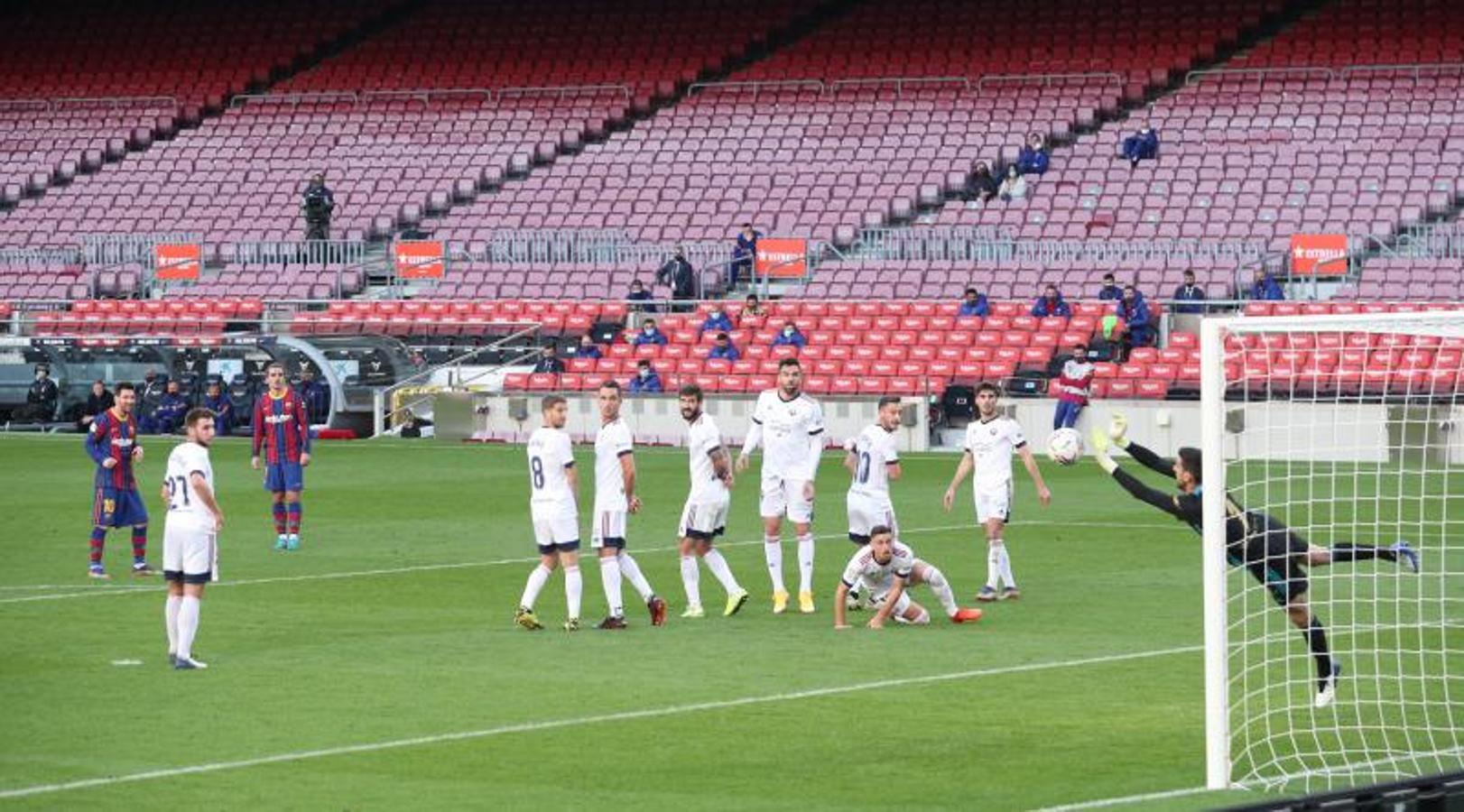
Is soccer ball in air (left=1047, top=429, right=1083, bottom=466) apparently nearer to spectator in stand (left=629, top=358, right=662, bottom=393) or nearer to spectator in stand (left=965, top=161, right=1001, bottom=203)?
spectator in stand (left=629, top=358, right=662, bottom=393)

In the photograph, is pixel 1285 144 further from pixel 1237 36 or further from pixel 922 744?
pixel 922 744

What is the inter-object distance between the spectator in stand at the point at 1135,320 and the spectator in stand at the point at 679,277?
27.7ft

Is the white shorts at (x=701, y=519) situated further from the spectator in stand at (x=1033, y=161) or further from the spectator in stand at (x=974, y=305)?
the spectator in stand at (x=1033, y=161)

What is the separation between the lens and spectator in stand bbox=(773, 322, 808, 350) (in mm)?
41875

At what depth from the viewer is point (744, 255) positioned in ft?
151

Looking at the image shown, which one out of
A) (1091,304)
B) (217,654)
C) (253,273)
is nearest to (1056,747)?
(217,654)

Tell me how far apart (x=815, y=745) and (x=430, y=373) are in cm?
3029

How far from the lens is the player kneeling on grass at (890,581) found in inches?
758

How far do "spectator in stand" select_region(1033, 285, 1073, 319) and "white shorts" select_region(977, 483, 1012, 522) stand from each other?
19.8 metres

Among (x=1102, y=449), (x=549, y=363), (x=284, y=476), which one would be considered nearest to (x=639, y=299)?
(x=549, y=363)

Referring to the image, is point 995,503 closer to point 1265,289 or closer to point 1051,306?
point 1265,289

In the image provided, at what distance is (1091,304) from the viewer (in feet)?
137

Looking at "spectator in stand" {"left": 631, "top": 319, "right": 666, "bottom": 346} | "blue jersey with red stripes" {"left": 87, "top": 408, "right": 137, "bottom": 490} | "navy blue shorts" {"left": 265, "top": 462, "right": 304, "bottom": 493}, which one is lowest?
"navy blue shorts" {"left": 265, "top": 462, "right": 304, "bottom": 493}

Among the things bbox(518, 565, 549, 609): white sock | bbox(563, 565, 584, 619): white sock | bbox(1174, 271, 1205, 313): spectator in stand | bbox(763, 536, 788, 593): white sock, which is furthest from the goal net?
bbox(1174, 271, 1205, 313): spectator in stand
